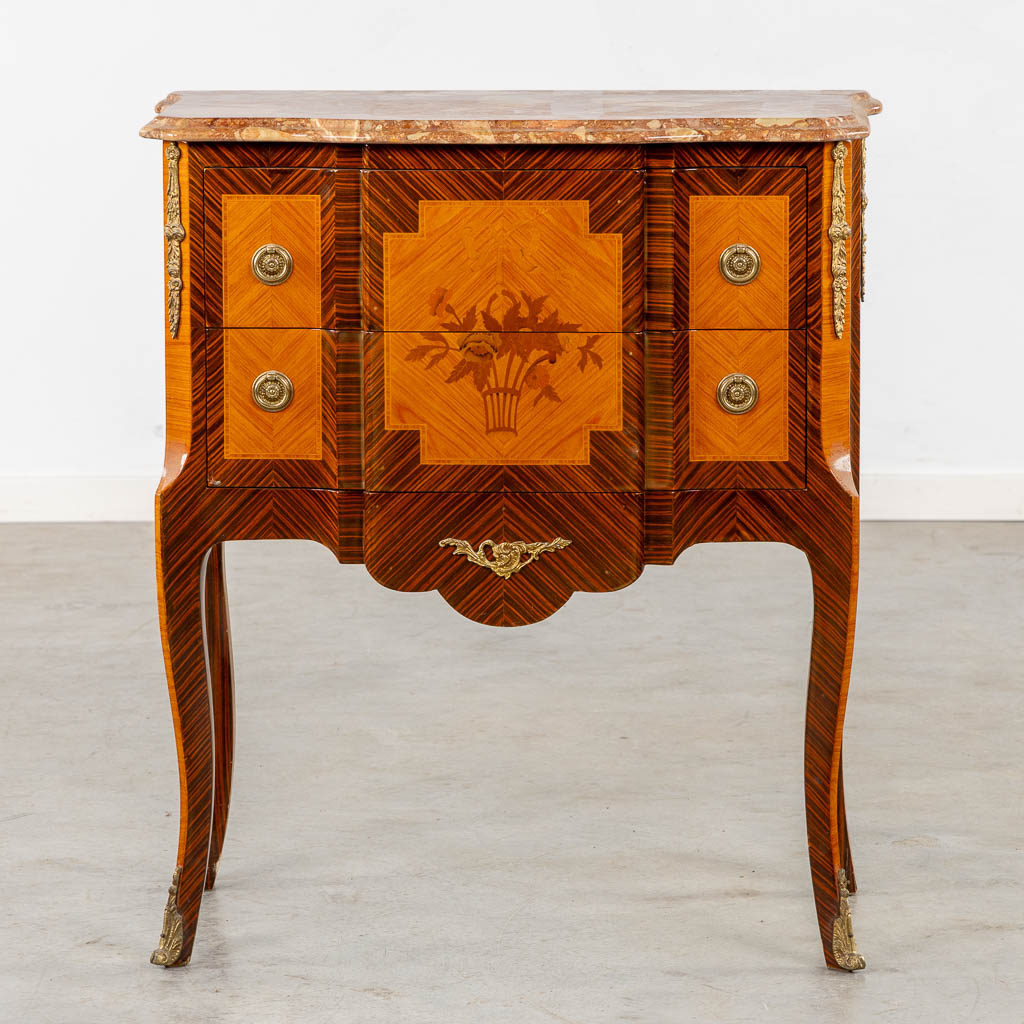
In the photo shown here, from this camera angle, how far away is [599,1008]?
239 cm

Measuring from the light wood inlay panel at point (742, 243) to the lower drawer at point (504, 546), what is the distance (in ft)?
0.98

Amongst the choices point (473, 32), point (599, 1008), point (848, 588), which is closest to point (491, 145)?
point (848, 588)

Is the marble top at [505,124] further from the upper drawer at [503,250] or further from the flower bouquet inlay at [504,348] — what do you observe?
the flower bouquet inlay at [504,348]

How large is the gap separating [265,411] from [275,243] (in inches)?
9.5

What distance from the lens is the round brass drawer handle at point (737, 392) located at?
2.33 meters

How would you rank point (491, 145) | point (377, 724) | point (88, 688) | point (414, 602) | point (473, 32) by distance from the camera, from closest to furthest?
1. point (491, 145)
2. point (377, 724)
3. point (88, 688)
4. point (414, 602)
5. point (473, 32)

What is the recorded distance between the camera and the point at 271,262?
2307 millimetres

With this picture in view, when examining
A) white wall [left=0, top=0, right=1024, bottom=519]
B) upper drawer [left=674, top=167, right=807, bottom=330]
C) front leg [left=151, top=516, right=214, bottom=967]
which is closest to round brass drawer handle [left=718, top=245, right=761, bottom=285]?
upper drawer [left=674, top=167, right=807, bottom=330]

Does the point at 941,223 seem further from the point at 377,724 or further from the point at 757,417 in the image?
the point at 757,417

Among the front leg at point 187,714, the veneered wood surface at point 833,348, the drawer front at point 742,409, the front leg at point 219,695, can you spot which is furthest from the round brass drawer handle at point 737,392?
the front leg at point 219,695

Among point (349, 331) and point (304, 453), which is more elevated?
point (349, 331)

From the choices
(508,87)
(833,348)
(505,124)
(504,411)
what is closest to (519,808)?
(504,411)

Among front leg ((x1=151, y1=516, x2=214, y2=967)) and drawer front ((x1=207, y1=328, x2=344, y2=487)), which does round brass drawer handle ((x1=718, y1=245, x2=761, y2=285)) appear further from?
front leg ((x1=151, y1=516, x2=214, y2=967))

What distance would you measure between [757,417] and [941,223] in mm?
3675
